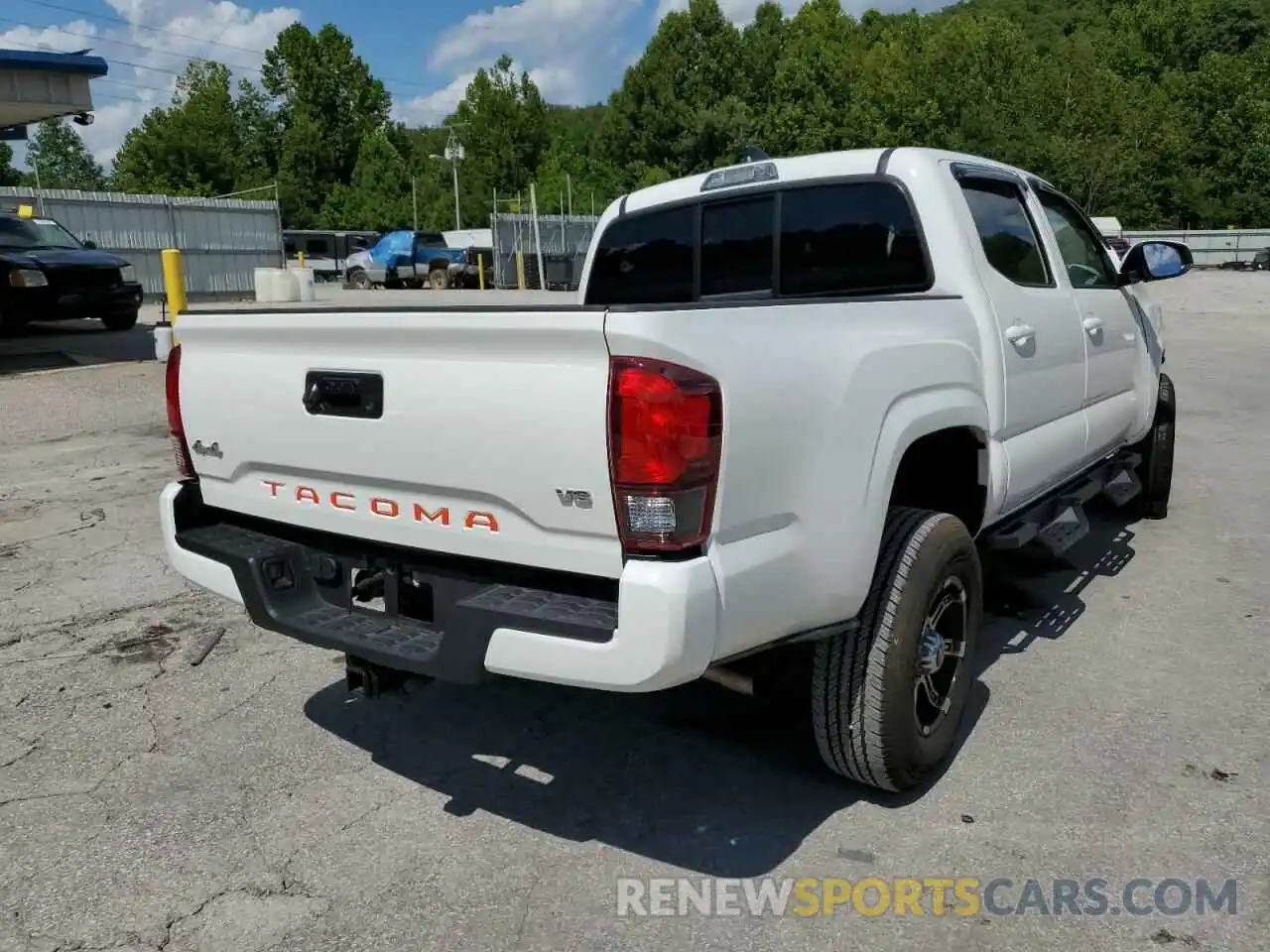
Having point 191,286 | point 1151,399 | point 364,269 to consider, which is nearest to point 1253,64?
point 364,269

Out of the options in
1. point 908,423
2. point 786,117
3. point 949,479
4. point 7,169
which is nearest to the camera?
point 908,423

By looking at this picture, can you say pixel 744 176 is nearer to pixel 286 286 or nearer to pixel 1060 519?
pixel 1060 519

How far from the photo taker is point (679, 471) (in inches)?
90.2

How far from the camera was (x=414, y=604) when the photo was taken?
114 inches

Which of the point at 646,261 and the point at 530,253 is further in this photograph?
the point at 530,253

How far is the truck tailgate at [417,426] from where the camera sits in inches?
94.5

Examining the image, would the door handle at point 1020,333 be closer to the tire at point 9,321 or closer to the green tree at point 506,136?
the tire at point 9,321

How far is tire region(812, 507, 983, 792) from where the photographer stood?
9.55 ft

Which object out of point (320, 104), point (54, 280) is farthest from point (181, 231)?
point (320, 104)

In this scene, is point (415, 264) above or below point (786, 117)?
below

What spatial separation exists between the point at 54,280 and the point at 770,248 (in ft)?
42.6

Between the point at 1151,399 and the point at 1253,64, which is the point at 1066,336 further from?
the point at 1253,64

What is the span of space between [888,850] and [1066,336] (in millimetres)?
2380

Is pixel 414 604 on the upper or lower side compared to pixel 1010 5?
lower
